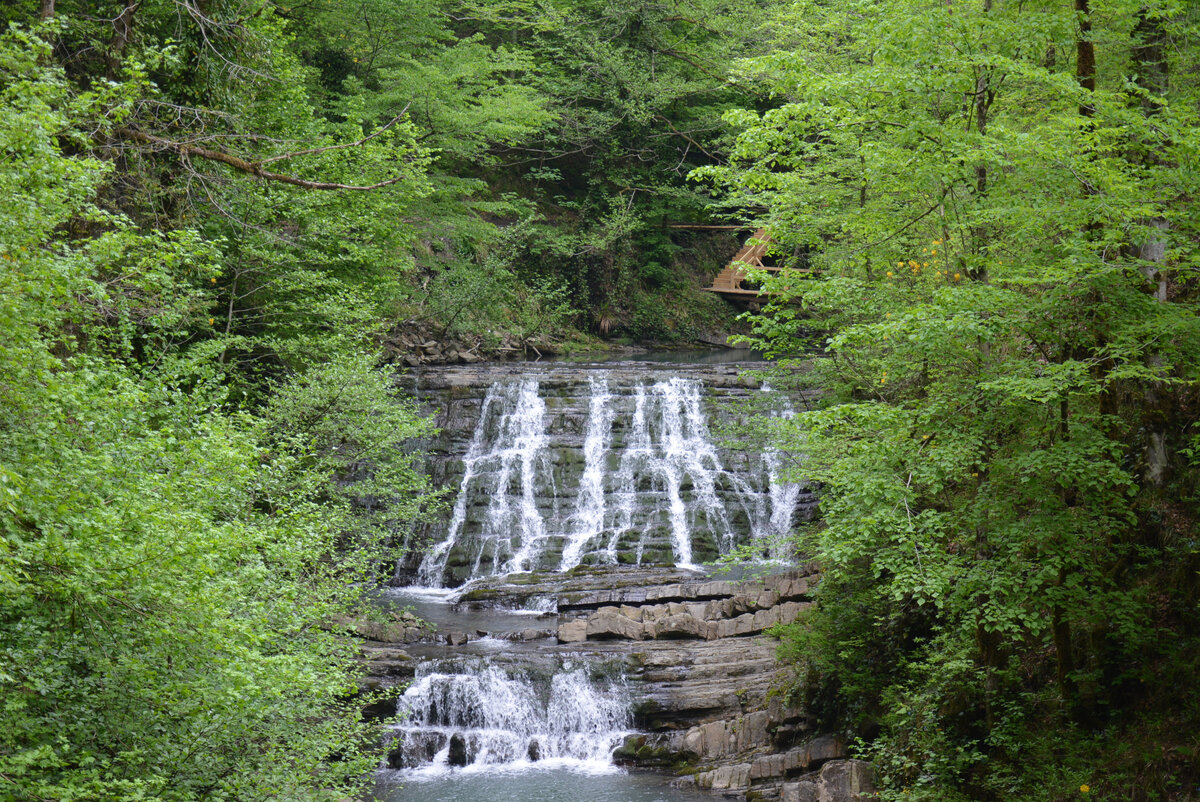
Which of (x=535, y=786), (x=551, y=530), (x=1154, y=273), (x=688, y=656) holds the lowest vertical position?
(x=535, y=786)

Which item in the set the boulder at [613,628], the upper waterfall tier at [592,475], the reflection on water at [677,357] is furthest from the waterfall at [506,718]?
the reflection on water at [677,357]

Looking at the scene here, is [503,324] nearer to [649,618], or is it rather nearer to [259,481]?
[649,618]

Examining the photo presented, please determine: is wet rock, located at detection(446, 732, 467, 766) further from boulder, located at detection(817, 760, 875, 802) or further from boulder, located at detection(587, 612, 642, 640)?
boulder, located at detection(817, 760, 875, 802)

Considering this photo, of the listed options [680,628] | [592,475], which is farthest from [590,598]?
[592,475]

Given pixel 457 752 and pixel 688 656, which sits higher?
pixel 688 656

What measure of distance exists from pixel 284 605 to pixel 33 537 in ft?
6.98

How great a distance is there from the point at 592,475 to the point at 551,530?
1.65 metres

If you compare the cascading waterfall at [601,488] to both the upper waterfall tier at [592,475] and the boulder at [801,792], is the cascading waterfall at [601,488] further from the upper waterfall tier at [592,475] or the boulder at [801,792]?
the boulder at [801,792]

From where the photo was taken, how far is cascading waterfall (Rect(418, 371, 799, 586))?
1773 cm

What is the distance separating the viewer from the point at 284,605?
7.14m

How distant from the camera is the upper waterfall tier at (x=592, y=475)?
17.8 meters

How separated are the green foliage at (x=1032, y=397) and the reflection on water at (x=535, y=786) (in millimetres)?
2704

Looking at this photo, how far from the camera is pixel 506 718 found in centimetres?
1157

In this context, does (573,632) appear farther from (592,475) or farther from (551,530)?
(592,475)
